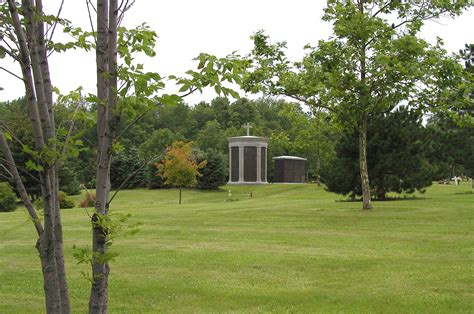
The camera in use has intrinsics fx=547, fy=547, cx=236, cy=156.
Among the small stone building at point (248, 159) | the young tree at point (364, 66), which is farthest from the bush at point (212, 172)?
the young tree at point (364, 66)

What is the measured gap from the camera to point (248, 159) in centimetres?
5100

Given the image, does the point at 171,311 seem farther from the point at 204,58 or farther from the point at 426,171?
the point at 426,171

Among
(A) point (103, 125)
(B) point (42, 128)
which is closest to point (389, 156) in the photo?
(A) point (103, 125)

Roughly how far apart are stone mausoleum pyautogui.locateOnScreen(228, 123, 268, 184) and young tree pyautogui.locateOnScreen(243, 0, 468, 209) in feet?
104

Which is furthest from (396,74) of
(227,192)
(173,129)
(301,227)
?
(173,129)

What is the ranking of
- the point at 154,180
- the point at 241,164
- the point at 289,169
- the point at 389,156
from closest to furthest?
the point at 389,156 → the point at 241,164 → the point at 154,180 → the point at 289,169

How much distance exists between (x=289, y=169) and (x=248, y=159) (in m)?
6.99

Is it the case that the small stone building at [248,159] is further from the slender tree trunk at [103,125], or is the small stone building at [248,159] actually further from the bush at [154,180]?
the slender tree trunk at [103,125]

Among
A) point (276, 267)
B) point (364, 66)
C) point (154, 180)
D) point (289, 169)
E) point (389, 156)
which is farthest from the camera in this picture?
point (289, 169)

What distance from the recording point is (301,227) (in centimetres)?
1518

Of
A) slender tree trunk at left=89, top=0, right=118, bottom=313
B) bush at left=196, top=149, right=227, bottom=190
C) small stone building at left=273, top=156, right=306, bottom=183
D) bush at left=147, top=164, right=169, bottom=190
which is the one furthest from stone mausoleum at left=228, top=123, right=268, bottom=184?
slender tree trunk at left=89, top=0, right=118, bottom=313

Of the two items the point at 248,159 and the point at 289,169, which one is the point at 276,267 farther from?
the point at 289,169

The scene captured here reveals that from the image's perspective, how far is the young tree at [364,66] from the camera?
16.1 m

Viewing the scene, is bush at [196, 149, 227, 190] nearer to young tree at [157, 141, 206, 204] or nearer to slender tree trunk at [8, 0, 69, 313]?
young tree at [157, 141, 206, 204]
